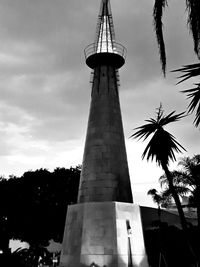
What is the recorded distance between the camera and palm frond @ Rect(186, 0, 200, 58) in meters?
4.69

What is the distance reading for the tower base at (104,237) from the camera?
1798 centimetres

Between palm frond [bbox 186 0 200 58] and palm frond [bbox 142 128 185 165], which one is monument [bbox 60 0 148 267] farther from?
palm frond [bbox 186 0 200 58]

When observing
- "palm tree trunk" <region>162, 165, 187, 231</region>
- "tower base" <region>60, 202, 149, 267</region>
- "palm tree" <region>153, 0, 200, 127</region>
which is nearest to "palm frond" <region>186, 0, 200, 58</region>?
"palm tree" <region>153, 0, 200, 127</region>

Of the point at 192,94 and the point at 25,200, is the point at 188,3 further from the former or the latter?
the point at 25,200

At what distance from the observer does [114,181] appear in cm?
2055

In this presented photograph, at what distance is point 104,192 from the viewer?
20.2 metres

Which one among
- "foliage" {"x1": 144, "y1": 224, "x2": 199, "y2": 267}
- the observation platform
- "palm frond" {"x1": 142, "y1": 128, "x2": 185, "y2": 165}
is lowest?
"foliage" {"x1": 144, "y1": 224, "x2": 199, "y2": 267}

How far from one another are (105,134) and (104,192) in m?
4.32

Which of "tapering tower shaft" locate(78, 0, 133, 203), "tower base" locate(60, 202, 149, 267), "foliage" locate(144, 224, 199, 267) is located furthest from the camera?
"foliage" locate(144, 224, 199, 267)

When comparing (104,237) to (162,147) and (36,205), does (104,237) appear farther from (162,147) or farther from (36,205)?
(36,205)

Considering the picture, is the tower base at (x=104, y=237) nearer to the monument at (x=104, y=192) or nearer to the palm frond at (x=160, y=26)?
the monument at (x=104, y=192)

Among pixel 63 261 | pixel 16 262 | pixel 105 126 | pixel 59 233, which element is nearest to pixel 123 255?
pixel 63 261

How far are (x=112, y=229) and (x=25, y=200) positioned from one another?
22199 mm

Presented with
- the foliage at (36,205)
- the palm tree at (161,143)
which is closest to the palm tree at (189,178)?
the palm tree at (161,143)
